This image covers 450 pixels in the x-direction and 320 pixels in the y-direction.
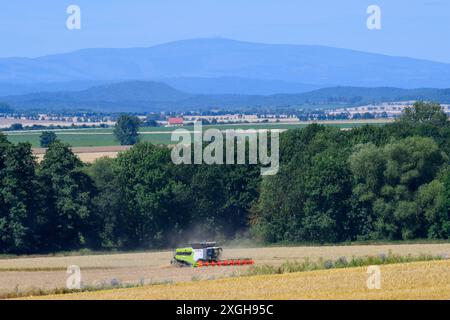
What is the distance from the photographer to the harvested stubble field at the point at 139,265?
160 feet

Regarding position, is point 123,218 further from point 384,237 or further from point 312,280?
point 312,280

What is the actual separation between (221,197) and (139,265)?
29.6m

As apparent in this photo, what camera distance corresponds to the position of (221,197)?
90.4 m

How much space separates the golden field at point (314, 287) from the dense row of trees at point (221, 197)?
3750cm

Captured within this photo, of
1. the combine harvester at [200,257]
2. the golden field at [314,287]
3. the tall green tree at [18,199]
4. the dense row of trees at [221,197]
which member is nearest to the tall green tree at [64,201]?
the dense row of trees at [221,197]

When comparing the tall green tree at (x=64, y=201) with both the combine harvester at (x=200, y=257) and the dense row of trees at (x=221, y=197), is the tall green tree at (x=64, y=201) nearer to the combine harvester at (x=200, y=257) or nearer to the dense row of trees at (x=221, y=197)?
the dense row of trees at (x=221, y=197)

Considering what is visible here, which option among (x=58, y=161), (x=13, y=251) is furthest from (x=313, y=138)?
(x=13, y=251)

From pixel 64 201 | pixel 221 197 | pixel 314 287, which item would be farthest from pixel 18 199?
pixel 314 287

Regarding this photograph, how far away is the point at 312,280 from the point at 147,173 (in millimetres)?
50825

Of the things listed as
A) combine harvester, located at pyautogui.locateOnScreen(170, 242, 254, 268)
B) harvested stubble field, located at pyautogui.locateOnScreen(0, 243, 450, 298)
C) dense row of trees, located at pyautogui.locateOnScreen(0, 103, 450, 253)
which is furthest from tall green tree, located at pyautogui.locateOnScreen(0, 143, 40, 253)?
combine harvester, located at pyautogui.locateOnScreen(170, 242, 254, 268)

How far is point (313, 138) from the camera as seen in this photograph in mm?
97875

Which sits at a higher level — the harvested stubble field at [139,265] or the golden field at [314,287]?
the golden field at [314,287]

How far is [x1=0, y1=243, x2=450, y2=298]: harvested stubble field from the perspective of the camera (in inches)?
1918

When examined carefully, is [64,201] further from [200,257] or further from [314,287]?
[314,287]
